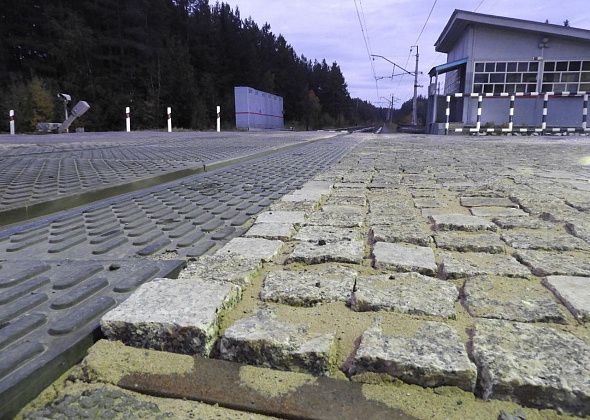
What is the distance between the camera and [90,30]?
122 feet

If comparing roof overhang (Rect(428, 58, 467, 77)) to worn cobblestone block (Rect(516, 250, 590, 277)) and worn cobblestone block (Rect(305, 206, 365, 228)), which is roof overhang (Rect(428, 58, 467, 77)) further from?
worn cobblestone block (Rect(516, 250, 590, 277))

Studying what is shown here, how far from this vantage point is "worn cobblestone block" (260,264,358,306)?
5.45 ft

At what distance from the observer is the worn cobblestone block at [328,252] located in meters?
2.11

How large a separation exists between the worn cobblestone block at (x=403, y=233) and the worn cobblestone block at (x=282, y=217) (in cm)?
47

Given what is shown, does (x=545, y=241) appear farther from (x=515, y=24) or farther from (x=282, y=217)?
(x=515, y=24)

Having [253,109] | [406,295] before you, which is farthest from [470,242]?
[253,109]

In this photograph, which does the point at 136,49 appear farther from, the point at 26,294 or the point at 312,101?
the point at 26,294

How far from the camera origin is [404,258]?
6.89ft

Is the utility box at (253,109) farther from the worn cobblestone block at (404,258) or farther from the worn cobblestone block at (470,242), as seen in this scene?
the worn cobblestone block at (404,258)

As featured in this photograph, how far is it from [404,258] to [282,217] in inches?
41.0

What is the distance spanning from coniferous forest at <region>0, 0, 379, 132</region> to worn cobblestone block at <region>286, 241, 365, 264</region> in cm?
2757

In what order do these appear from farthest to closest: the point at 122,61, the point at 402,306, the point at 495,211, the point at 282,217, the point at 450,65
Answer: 1. the point at 122,61
2. the point at 450,65
3. the point at 495,211
4. the point at 282,217
5. the point at 402,306

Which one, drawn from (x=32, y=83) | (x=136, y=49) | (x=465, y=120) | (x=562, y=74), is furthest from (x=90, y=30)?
(x=562, y=74)

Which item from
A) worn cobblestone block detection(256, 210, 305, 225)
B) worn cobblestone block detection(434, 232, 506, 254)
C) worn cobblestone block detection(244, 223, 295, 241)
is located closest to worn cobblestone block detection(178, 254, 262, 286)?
worn cobblestone block detection(244, 223, 295, 241)
